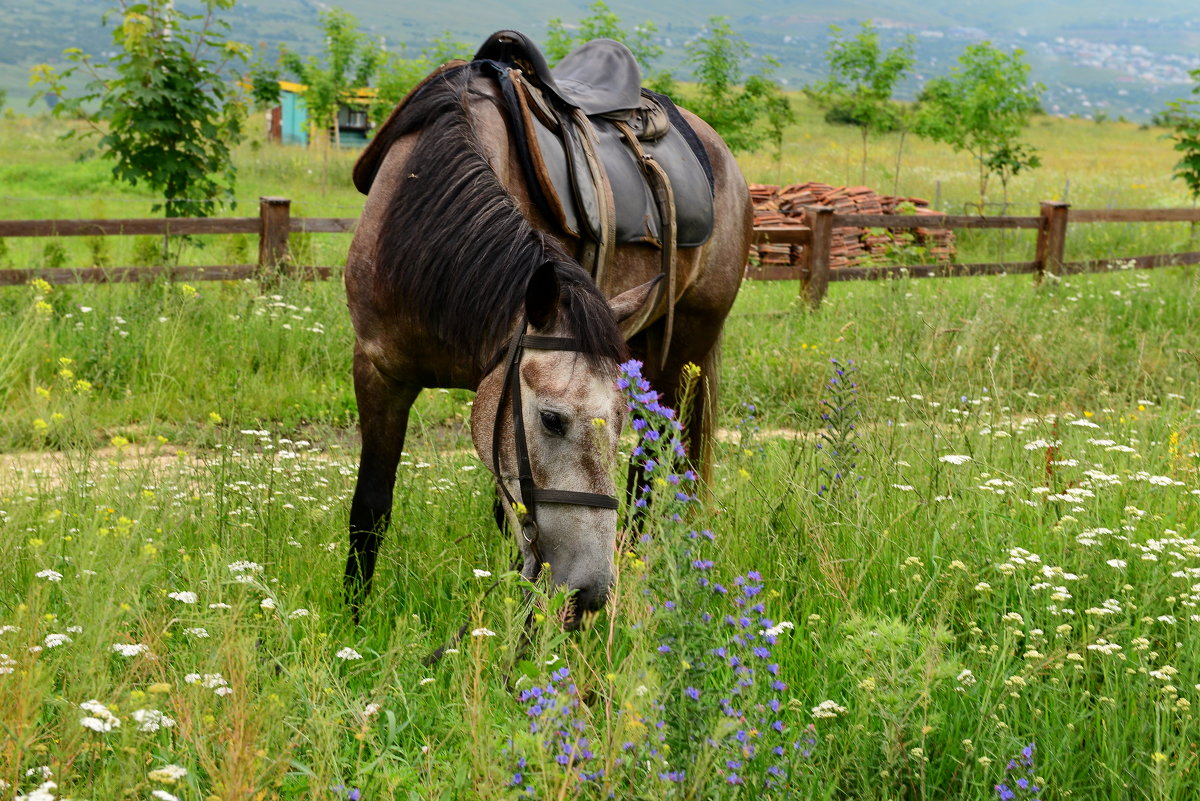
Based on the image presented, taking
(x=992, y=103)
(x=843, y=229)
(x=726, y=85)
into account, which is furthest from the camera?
(x=992, y=103)

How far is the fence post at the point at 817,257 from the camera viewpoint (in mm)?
10766

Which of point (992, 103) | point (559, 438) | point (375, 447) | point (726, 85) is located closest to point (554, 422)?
point (559, 438)

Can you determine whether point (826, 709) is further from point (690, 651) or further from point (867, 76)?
point (867, 76)

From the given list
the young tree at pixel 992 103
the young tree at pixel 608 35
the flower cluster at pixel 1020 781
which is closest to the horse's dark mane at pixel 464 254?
the flower cluster at pixel 1020 781

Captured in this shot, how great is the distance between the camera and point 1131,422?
573cm

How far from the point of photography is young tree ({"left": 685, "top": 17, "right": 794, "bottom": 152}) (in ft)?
55.1

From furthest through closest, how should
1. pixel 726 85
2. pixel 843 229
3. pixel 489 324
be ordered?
pixel 726 85 → pixel 843 229 → pixel 489 324

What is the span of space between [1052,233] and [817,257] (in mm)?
3751

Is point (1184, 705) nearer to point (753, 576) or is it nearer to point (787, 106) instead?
point (753, 576)

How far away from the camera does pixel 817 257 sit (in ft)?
35.4

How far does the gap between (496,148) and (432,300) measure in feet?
2.49

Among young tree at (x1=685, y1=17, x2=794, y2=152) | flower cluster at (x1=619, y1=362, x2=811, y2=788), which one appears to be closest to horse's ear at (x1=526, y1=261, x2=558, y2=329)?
flower cluster at (x1=619, y1=362, x2=811, y2=788)

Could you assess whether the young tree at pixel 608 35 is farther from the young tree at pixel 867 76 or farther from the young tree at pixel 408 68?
the young tree at pixel 867 76

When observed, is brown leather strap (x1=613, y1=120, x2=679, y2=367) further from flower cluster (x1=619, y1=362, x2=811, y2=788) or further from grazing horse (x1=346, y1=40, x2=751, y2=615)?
flower cluster (x1=619, y1=362, x2=811, y2=788)
